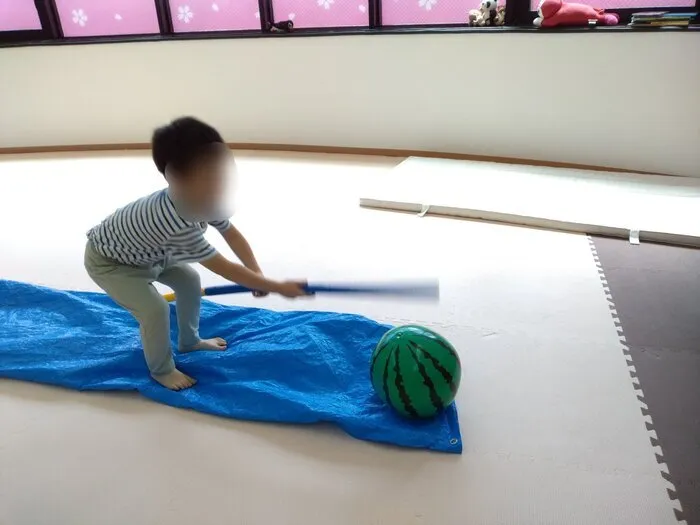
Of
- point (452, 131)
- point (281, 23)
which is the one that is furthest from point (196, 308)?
point (281, 23)

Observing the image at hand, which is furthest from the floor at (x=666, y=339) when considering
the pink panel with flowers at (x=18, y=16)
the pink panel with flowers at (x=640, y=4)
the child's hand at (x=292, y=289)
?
the pink panel with flowers at (x=18, y=16)

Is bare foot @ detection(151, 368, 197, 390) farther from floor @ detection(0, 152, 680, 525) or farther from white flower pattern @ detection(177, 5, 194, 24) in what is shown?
white flower pattern @ detection(177, 5, 194, 24)

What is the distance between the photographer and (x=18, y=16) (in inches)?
182

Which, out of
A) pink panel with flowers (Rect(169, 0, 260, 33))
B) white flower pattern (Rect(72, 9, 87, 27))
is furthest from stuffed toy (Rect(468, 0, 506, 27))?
white flower pattern (Rect(72, 9, 87, 27))

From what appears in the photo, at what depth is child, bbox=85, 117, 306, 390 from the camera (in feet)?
4.37

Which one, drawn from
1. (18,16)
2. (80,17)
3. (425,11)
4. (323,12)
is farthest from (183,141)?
(18,16)

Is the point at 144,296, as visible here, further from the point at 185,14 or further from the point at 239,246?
the point at 185,14

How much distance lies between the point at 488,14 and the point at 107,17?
10.1 feet

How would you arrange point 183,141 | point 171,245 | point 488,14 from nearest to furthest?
point 183,141
point 171,245
point 488,14

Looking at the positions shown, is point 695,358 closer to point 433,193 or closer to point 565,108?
point 433,193

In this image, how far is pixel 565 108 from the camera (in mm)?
3660

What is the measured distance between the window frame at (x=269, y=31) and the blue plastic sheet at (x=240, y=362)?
2660 mm

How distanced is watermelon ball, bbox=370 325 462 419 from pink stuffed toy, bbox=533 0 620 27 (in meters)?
2.90

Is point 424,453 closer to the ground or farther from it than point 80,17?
closer to the ground
